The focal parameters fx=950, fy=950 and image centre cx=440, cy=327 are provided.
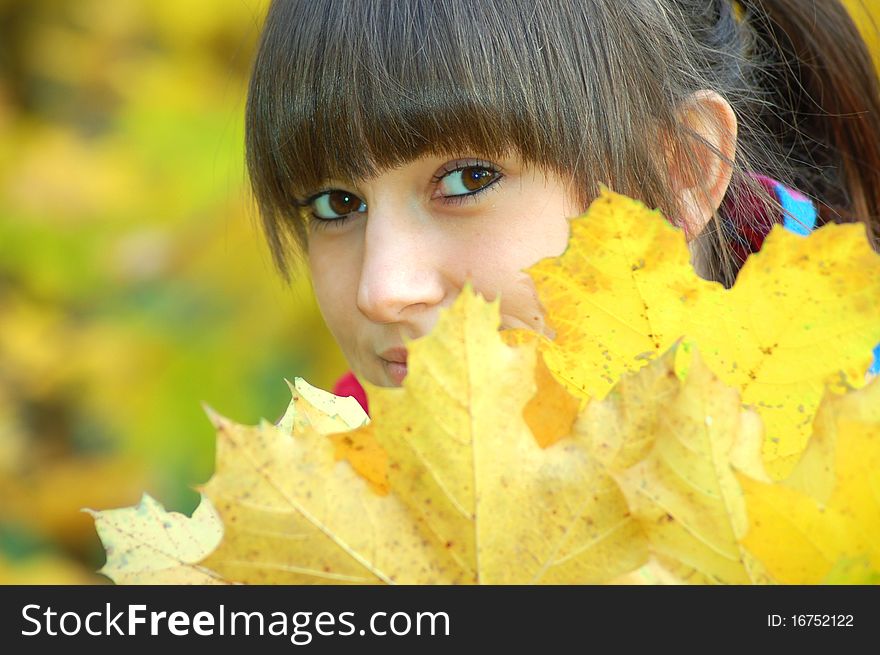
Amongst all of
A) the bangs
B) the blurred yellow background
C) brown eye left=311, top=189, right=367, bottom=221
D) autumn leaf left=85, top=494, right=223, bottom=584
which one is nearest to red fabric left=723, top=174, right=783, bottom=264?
the bangs

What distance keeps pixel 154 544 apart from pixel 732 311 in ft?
0.86

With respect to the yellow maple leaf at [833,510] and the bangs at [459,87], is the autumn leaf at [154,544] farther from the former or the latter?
the bangs at [459,87]

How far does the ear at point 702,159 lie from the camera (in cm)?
90

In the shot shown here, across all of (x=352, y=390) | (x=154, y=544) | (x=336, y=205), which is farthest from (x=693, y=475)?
(x=352, y=390)

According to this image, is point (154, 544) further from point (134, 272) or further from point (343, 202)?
point (134, 272)

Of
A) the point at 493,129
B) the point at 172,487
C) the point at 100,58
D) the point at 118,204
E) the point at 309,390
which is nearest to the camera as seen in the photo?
the point at 309,390

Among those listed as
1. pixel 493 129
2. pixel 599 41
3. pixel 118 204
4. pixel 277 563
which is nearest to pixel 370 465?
pixel 277 563

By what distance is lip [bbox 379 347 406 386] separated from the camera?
0.88m

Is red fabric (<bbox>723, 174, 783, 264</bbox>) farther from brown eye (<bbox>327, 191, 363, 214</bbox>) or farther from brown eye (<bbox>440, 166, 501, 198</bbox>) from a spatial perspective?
brown eye (<bbox>327, 191, 363, 214</bbox>)

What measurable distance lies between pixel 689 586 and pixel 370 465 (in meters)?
0.13

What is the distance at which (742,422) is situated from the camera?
12.9 inches

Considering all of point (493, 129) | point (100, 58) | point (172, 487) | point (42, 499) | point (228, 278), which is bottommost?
point (493, 129)

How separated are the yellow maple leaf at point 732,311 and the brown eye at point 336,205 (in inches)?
22.8

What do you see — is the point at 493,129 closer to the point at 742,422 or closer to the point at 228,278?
the point at 742,422
